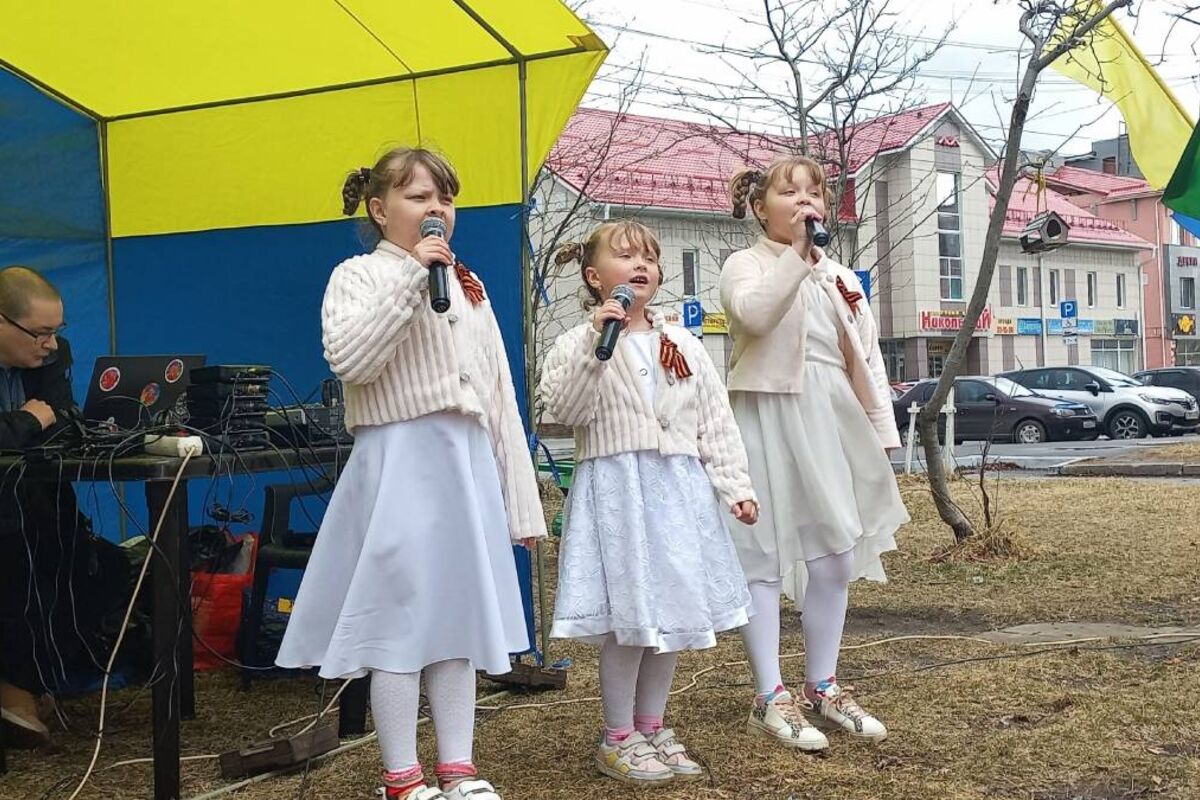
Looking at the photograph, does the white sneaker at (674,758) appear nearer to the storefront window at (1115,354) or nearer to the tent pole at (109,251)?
the tent pole at (109,251)

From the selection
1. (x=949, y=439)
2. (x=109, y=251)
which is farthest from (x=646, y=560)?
(x=949, y=439)

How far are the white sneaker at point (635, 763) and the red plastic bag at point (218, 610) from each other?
2141 millimetres

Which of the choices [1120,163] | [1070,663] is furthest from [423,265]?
[1120,163]

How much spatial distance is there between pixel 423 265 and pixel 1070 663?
285 centimetres

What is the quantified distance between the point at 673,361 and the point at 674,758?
1017 mm

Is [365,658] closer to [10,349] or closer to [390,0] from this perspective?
[10,349]

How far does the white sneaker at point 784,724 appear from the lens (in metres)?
3.45

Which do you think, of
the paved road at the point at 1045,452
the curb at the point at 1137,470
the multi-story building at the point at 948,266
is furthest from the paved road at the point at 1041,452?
the multi-story building at the point at 948,266

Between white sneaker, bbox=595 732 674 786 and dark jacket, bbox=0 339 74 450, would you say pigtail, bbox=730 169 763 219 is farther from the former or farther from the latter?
dark jacket, bbox=0 339 74 450

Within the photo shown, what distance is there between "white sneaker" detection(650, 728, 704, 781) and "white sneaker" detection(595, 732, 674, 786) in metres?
0.02

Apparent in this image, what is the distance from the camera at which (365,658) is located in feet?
9.18

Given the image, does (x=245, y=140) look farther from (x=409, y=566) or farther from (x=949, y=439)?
(x=949, y=439)

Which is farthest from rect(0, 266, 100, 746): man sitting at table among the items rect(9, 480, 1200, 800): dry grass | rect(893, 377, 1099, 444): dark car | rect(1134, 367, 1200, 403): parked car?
rect(1134, 367, 1200, 403): parked car

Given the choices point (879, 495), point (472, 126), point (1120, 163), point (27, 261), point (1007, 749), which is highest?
point (1120, 163)
